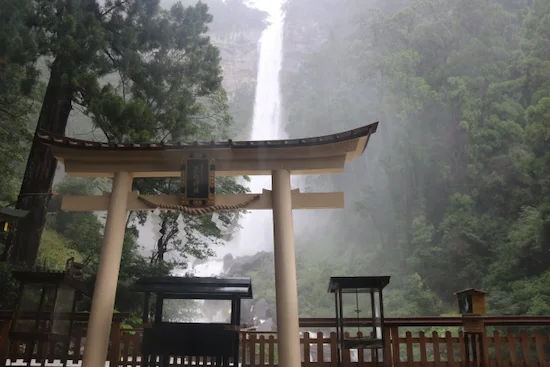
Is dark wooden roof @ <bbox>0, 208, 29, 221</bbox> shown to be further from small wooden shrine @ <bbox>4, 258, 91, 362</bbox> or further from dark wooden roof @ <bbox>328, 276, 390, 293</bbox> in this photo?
dark wooden roof @ <bbox>328, 276, 390, 293</bbox>

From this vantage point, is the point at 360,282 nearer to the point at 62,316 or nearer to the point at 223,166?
the point at 223,166

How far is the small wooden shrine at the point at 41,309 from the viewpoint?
5.03m

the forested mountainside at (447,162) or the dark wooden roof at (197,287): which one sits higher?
the forested mountainside at (447,162)

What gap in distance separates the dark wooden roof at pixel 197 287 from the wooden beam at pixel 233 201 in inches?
40.2

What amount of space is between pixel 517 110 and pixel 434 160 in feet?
15.1

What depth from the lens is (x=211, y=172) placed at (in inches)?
211

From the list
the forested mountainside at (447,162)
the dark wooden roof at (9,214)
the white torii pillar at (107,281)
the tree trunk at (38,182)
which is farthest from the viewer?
the forested mountainside at (447,162)

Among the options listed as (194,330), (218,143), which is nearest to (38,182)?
(218,143)

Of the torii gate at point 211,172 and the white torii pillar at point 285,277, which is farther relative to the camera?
the torii gate at point 211,172

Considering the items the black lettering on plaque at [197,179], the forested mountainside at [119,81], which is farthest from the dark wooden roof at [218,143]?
the forested mountainside at [119,81]

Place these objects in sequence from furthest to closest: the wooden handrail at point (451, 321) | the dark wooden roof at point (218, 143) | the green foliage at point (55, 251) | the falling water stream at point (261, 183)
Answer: the falling water stream at point (261, 183), the green foliage at point (55, 251), the wooden handrail at point (451, 321), the dark wooden roof at point (218, 143)

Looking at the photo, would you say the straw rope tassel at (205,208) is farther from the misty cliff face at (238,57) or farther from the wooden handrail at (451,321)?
the misty cliff face at (238,57)

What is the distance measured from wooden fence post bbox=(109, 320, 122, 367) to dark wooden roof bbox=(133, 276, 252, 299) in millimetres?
919

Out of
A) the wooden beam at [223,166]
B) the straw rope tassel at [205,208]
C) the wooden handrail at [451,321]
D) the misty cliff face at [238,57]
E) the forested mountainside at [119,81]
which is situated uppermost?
the misty cliff face at [238,57]
